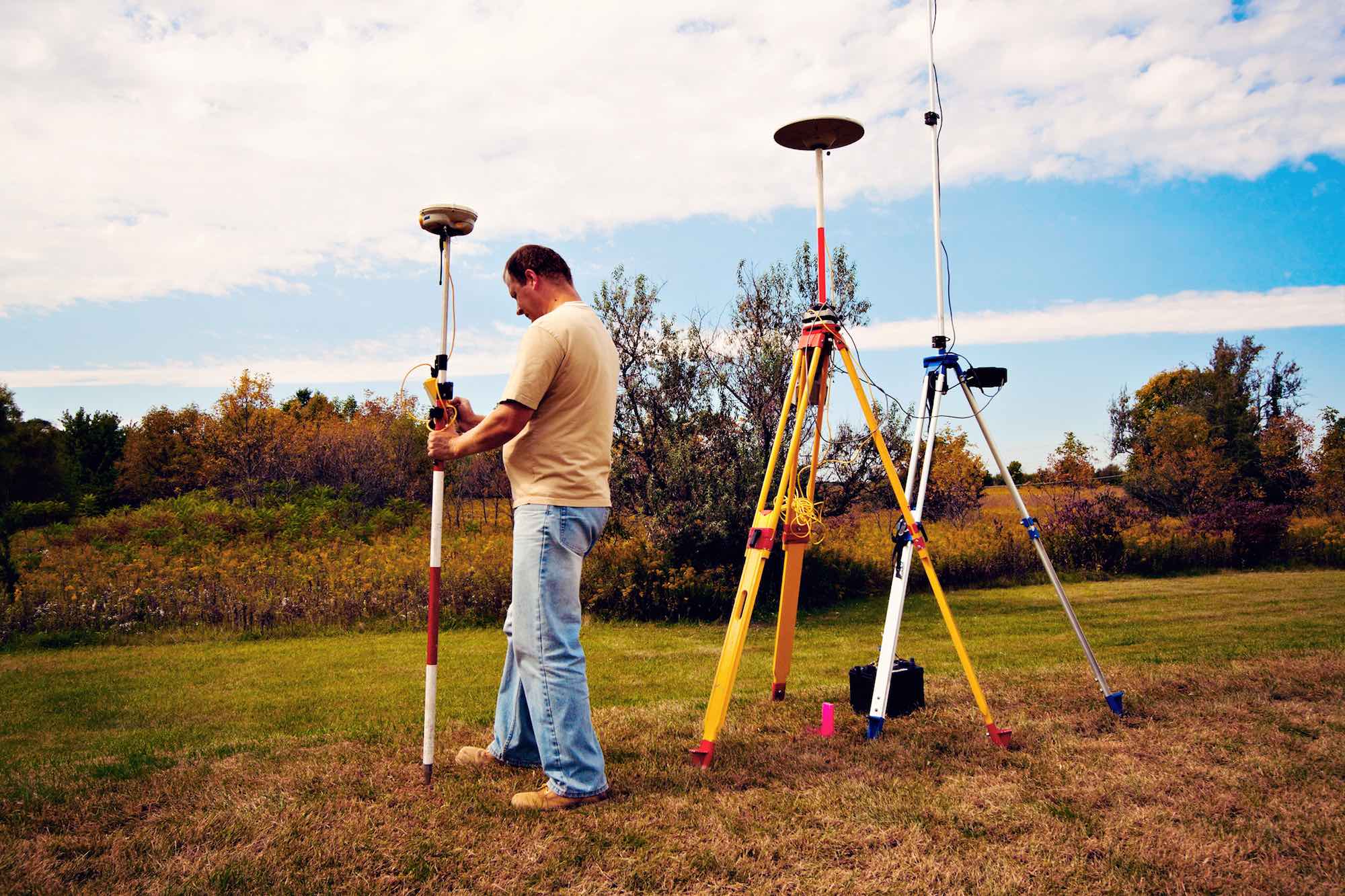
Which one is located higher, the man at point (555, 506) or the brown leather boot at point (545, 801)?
the man at point (555, 506)

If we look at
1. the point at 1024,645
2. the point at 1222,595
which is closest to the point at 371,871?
the point at 1024,645

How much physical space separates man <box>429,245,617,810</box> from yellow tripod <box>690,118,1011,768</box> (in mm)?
759

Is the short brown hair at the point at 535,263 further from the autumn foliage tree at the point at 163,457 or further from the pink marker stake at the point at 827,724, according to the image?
the autumn foliage tree at the point at 163,457

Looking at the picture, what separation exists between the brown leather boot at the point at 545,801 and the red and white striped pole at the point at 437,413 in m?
0.53

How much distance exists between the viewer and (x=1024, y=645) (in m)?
7.65

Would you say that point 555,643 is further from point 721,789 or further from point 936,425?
point 936,425

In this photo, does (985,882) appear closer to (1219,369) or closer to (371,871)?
(371,871)

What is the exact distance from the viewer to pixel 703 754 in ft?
12.8

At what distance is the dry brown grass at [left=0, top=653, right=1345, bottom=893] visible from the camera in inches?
111

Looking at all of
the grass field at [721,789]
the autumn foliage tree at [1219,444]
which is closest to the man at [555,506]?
the grass field at [721,789]

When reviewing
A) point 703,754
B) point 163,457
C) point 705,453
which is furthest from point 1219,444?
point 163,457

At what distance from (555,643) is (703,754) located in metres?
0.99

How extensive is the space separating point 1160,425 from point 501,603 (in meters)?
15.8

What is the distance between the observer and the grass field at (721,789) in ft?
9.39
